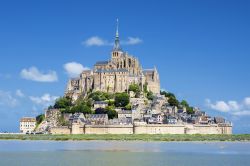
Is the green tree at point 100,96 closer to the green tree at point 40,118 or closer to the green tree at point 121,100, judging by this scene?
the green tree at point 121,100

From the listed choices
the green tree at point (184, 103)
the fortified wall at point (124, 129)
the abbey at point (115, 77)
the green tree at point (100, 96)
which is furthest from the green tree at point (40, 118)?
the green tree at point (184, 103)

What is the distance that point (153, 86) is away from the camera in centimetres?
9181

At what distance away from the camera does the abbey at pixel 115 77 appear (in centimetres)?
8694

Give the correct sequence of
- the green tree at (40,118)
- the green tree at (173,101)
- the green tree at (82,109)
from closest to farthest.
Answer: the green tree at (82,109), the green tree at (40,118), the green tree at (173,101)

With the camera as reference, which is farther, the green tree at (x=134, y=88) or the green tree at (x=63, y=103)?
the green tree at (x=134, y=88)

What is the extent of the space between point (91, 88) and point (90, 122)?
12.2 m

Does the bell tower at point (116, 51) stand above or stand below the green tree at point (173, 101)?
above

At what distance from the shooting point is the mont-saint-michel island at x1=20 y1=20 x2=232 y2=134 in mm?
76375

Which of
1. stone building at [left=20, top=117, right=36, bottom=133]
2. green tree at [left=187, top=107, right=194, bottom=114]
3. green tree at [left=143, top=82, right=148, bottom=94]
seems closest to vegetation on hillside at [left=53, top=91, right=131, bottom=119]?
stone building at [left=20, top=117, right=36, bottom=133]

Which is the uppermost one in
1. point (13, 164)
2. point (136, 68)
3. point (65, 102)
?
point (136, 68)

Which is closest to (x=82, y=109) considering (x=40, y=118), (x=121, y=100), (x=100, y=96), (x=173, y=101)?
(x=100, y=96)

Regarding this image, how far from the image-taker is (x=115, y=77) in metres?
86.8

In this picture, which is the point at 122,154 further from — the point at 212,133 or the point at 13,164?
the point at 212,133

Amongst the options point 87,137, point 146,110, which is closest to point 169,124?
point 146,110
